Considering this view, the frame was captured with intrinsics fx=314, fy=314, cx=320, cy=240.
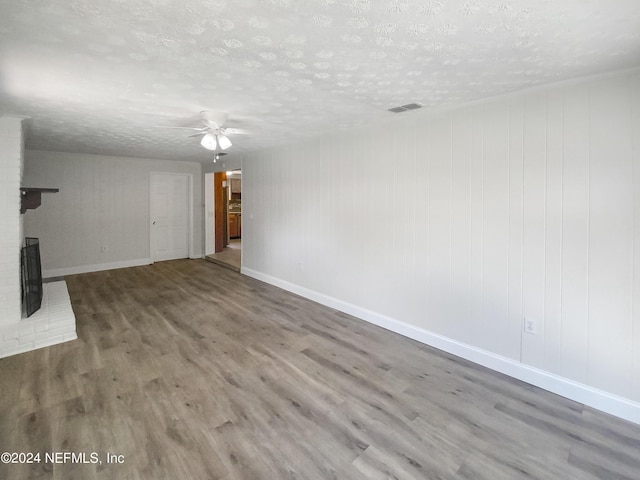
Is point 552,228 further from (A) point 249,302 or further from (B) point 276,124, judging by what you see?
(A) point 249,302

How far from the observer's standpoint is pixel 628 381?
2180mm

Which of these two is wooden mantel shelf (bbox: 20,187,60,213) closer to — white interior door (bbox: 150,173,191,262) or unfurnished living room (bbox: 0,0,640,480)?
unfurnished living room (bbox: 0,0,640,480)

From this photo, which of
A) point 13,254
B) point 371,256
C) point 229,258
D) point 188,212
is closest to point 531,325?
point 371,256

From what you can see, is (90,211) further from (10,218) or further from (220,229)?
(10,218)

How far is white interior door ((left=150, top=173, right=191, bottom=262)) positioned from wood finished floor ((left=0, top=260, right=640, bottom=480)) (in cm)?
384

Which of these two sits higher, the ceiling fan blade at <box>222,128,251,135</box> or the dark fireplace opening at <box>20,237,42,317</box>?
the ceiling fan blade at <box>222,128,251,135</box>

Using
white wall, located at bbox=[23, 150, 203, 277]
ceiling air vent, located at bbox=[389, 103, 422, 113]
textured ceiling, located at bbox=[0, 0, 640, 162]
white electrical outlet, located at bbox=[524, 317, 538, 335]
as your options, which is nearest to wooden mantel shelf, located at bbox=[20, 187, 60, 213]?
textured ceiling, located at bbox=[0, 0, 640, 162]

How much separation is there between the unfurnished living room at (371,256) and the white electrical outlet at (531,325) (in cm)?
1

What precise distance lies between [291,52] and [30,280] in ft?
12.8

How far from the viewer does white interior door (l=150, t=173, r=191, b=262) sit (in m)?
7.02

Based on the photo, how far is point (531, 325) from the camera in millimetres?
2592

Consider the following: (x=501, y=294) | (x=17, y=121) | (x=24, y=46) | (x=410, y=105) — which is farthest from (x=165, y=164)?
(x=501, y=294)

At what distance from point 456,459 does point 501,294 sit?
145 centimetres

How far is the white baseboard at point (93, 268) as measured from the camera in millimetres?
5824
